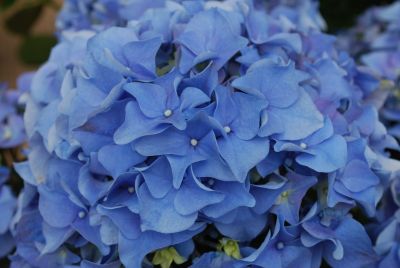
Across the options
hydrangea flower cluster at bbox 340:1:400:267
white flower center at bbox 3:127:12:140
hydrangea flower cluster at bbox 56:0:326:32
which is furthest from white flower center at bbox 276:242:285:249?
white flower center at bbox 3:127:12:140

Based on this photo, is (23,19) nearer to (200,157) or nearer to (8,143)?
(8,143)

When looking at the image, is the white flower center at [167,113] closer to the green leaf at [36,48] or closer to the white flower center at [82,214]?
the white flower center at [82,214]

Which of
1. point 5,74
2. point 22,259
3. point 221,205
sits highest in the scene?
point 221,205

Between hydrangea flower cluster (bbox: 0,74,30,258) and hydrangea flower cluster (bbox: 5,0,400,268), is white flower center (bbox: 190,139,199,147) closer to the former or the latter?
hydrangea flower cluster (bbox: 5,0,400,268)

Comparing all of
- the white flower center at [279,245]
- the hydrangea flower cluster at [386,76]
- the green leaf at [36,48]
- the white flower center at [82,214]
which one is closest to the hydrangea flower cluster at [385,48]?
the hydrangea flower cluster at [386,76]

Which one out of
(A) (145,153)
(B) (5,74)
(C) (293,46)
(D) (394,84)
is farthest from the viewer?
(B) (5,74)

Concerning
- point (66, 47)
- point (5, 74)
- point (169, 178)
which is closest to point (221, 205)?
point (169, 178)

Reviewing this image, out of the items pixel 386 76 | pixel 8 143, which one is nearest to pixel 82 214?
pixel 8 143

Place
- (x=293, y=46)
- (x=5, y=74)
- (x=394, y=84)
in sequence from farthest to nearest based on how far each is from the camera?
(x=5, y=74), (x=394, y=84), (x=293, y=46)

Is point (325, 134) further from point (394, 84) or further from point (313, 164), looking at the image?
point (394, 84)
